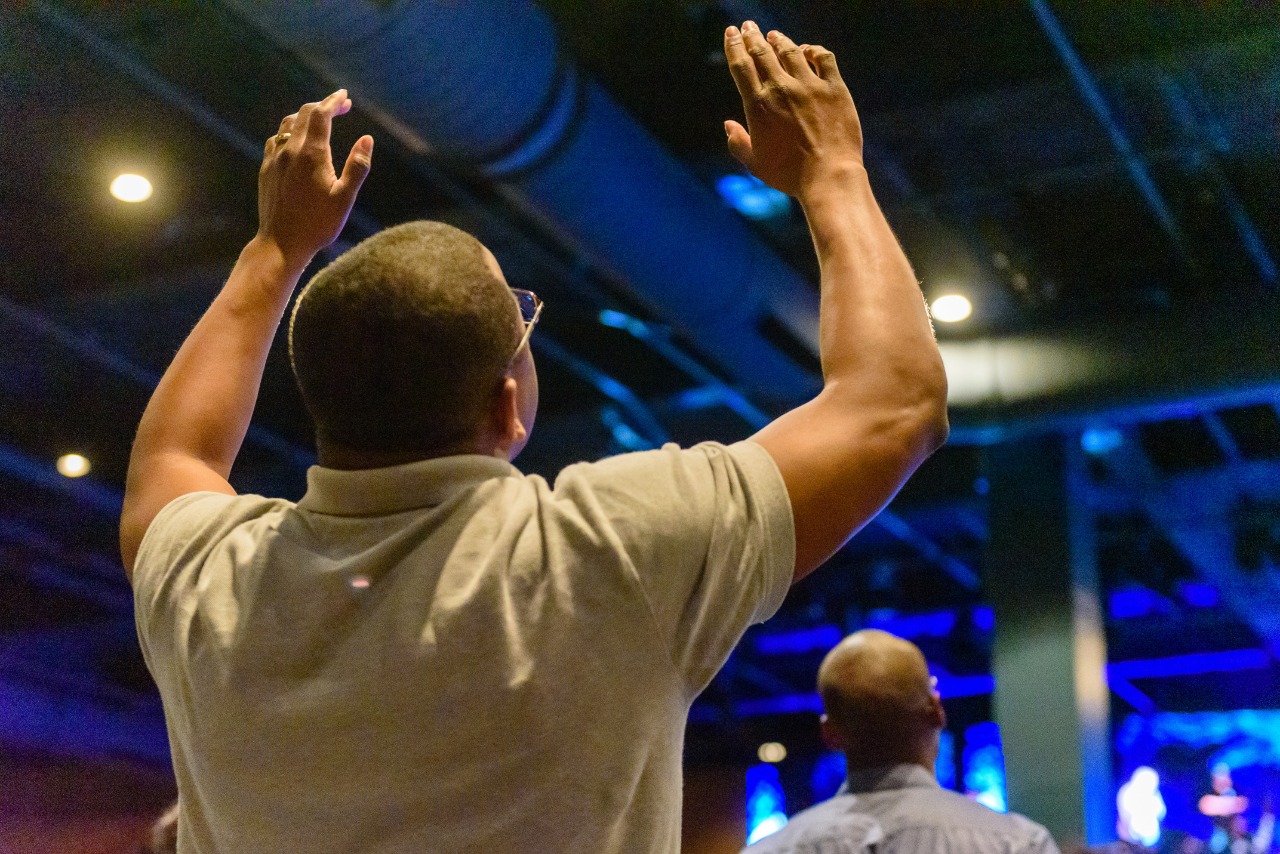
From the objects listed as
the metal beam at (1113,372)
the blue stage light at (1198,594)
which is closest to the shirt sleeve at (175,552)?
the metal beam at (1113,372)

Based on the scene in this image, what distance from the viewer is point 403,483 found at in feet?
2.75

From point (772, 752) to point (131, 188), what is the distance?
8.20m

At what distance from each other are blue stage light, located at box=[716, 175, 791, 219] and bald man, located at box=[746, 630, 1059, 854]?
2.43 m

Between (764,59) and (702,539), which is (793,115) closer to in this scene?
(764,59)

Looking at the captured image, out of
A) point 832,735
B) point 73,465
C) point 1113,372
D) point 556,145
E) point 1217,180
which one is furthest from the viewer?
point 73,465

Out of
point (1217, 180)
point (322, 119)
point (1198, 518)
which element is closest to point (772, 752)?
point (1198, 518)

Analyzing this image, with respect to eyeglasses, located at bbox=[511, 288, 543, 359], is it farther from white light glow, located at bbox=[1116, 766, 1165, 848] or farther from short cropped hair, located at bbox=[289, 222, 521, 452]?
white light glow, located at bbox=[1116, 766, 1165, 848]

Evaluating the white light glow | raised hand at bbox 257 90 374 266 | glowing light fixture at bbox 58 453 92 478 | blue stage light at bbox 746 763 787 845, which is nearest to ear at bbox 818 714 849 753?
raised hand at bbox 257 90 374 266

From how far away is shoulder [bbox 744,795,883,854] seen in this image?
7.48 ft

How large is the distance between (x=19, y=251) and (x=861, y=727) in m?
3.88

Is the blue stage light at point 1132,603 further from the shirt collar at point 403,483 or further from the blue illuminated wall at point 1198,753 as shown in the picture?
the shirt collar at point 403,483

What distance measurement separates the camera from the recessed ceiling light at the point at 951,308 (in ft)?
17.7

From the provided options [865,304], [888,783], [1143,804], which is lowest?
[865,304]

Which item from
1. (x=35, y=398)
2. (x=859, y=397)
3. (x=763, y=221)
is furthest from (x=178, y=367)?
(x=35, y=398)
